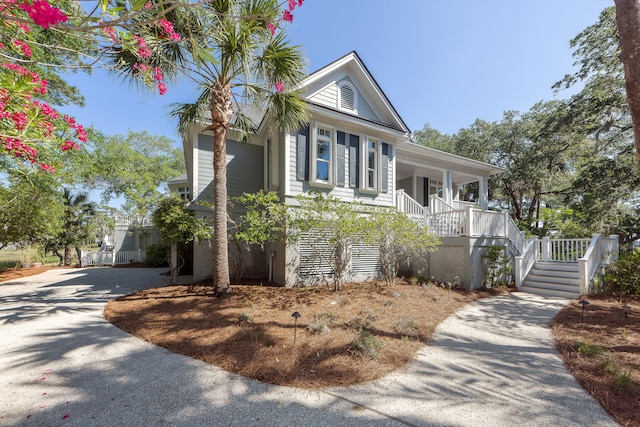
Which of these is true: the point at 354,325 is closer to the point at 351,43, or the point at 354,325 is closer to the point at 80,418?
the point at 80,418

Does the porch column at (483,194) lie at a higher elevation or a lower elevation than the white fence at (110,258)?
higher

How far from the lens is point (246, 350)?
385 centimetres

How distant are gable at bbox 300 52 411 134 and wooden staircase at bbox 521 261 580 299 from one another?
680 cm

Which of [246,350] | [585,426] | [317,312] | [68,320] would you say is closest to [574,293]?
[585,426]

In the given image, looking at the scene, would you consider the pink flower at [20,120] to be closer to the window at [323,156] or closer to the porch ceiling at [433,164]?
the window at [323,156]

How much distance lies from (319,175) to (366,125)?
258cm

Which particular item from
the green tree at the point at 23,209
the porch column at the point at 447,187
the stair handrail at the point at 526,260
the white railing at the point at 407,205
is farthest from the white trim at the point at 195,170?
the stair handrail at the point at 526,260

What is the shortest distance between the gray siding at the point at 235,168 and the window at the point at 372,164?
174 inches

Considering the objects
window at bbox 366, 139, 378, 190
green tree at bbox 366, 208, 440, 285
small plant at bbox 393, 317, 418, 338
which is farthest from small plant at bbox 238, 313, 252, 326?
window at bbox 366, 139, 378, 190

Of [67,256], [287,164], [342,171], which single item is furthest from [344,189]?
[67,256]

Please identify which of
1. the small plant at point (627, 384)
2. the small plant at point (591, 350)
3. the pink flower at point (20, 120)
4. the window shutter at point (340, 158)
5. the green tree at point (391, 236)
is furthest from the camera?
the window shutter at point (340, 158)

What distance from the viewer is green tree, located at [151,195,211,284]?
7.71 m

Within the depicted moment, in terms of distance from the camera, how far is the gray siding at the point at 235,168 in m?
9.97

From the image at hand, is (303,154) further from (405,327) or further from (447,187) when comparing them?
(447,187)
